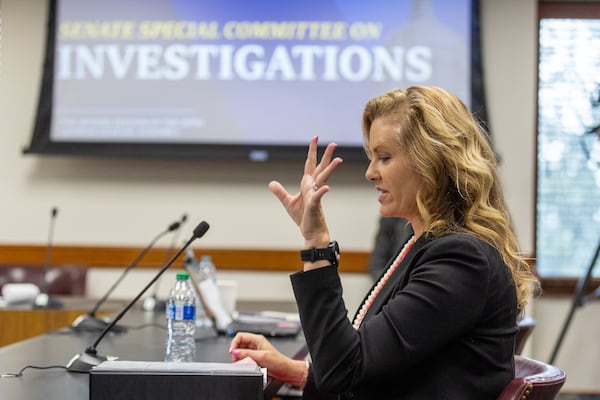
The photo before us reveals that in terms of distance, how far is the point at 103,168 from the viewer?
5258 mm

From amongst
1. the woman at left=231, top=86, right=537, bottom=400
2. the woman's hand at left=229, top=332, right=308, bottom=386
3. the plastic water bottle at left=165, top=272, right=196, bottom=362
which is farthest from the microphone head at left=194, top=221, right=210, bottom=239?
the woman at left=231, top=86, right=537, bottom=400

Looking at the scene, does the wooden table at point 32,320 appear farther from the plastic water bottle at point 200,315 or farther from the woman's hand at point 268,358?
the woman's hand at point 268,358

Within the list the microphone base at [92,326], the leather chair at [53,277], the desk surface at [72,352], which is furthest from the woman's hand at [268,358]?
the leather chair at [53,277]

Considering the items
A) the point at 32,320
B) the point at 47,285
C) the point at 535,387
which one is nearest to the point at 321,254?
the point at 535,387

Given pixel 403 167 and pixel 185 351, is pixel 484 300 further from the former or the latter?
pixel 185 351

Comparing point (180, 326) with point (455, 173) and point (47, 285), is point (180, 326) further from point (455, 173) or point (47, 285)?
point (47, 285)

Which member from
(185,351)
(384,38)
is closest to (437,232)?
(185,351)

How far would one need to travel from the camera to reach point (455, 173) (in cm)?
164

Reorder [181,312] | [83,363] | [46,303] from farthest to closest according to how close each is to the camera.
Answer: [46,303]
[181,312]
[83,363]

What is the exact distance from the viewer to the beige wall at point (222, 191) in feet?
16.7

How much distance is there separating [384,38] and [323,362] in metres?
3.81

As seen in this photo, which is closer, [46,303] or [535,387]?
[535,387]

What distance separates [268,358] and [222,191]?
128 inches

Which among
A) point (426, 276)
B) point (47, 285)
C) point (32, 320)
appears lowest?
point (32, 320)
